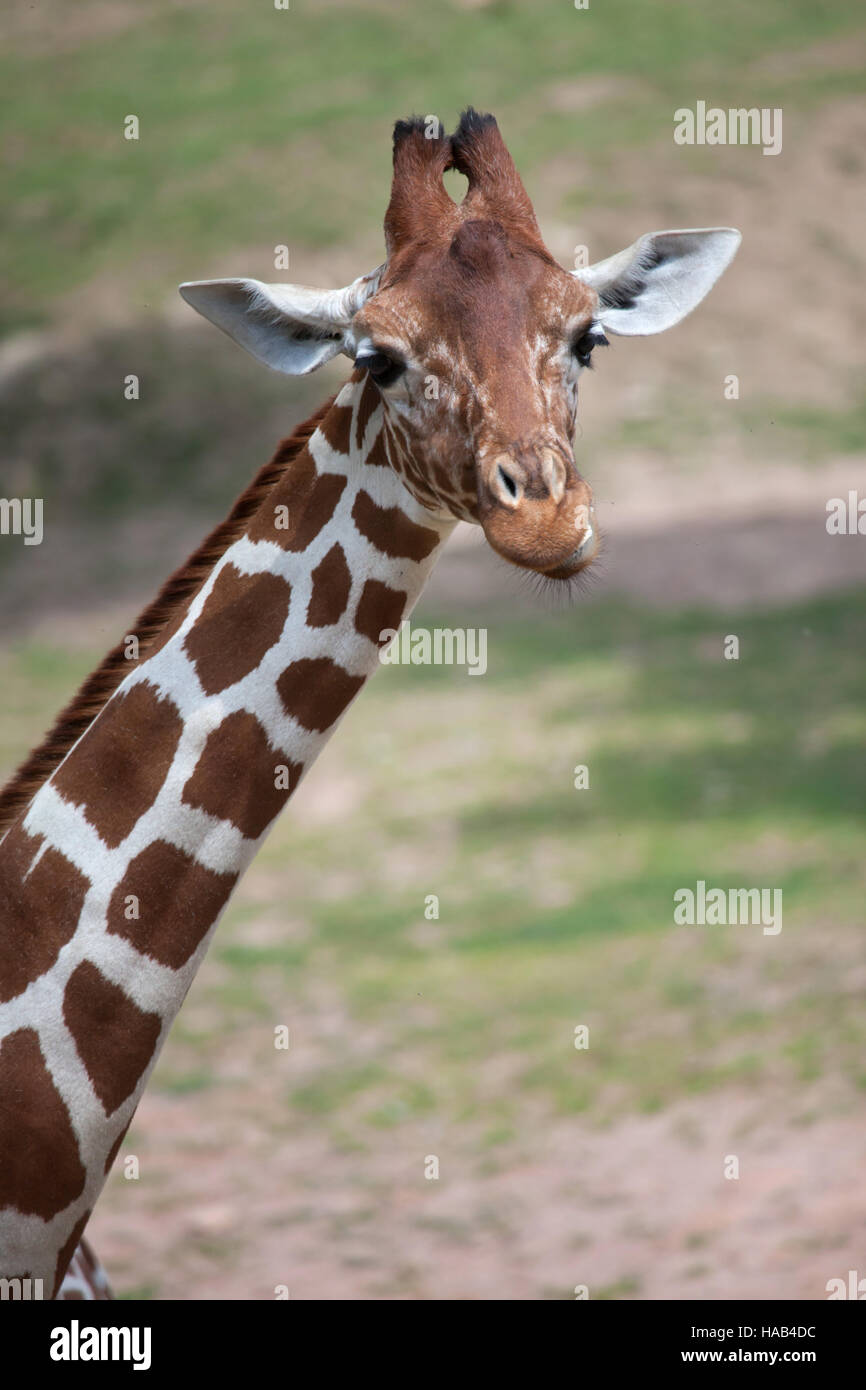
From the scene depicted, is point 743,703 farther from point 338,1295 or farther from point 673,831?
point 338,1295

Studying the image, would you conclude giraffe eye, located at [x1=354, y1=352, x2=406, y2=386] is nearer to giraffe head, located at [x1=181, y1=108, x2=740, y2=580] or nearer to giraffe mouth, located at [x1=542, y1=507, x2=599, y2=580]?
giraffe head, located at [x1=181, y1=108, x2=740, y2=580]

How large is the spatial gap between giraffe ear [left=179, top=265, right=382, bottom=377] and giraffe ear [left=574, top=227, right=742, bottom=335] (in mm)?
607

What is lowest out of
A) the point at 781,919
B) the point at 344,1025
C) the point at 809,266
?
the point at 344,1025

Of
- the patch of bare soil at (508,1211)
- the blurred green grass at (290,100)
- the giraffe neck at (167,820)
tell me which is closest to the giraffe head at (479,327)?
the giraffe neck at (167,820)

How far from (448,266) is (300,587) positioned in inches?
33.0

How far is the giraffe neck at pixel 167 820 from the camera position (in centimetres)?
395

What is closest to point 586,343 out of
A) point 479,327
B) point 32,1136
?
point 479,327

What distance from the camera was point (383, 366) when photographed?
148 inches

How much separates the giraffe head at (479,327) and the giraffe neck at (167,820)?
0.21 meters

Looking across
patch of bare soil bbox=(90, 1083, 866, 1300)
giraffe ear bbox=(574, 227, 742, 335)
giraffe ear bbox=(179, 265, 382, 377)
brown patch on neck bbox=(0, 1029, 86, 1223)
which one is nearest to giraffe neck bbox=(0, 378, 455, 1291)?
brown patch on neck bbox=(0, 1029, 86, 1223)

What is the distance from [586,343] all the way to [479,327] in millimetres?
305

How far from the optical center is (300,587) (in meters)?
4.03

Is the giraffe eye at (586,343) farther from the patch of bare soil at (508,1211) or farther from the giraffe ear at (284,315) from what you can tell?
the patch of bare soil at (508,1211)

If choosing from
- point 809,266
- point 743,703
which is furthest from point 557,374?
point 809,266
